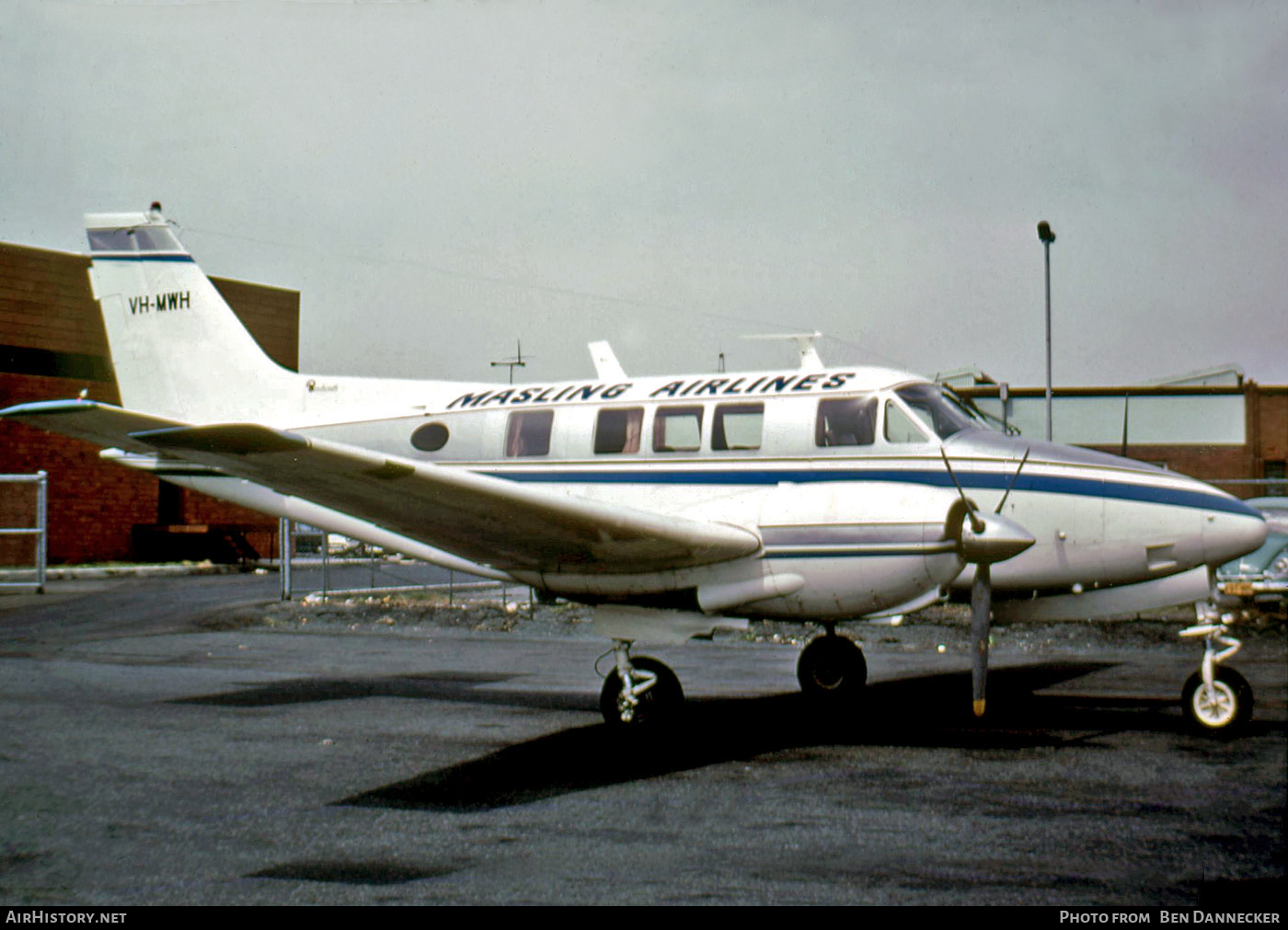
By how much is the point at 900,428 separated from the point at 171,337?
8823mm

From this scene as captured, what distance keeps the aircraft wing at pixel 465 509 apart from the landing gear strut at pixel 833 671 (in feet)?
8.64

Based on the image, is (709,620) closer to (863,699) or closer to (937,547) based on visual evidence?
(937,547)

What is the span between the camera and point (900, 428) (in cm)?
1028

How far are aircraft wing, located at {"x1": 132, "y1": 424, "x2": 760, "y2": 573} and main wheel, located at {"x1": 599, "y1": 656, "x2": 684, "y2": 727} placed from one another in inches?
36.1

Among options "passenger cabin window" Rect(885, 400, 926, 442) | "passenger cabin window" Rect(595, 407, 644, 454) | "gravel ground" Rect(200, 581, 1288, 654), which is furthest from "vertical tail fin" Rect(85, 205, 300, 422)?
"passenger cabin window" Rect(885, 400, 926, 442)

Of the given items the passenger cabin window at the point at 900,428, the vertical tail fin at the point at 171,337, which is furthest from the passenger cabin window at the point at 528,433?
the passenger cabin window at the point at 900,428

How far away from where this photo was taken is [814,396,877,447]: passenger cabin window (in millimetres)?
10336

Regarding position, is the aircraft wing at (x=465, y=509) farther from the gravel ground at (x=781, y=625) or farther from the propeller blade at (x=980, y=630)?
the gravel ground at (x=781, y=625)

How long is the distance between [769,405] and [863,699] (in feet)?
11.4

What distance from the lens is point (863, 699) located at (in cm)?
1198

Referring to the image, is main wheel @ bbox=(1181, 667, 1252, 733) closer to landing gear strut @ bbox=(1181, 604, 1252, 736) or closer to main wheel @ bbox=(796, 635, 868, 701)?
landing gear strut @ bbox=(1181, 604, 1252, 736)

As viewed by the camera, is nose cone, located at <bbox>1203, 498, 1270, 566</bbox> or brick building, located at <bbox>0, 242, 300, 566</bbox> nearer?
nose cone, located at <bbox>1203, 498, 1270, 566</bbox>

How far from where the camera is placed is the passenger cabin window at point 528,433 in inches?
457
